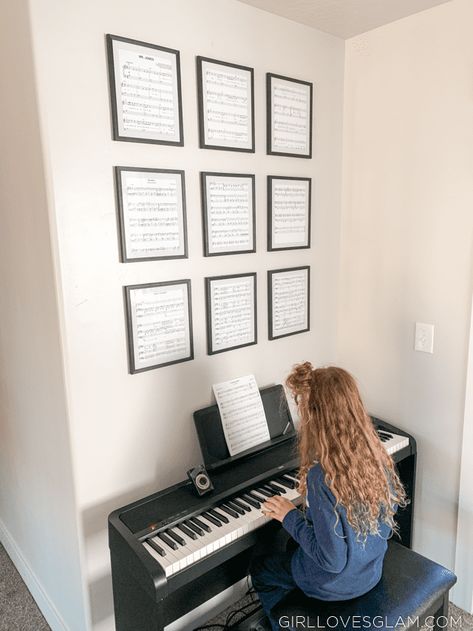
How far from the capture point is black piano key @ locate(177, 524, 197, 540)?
1356 mm

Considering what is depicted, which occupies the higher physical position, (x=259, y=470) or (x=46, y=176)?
(x=46, y=176)

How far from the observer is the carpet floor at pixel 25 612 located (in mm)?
1826

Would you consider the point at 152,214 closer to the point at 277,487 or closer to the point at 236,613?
the point at 277,487

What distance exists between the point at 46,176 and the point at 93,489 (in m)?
0.98

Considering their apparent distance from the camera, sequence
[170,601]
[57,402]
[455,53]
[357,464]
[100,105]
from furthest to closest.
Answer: [455,53], [170,601], [57,402], [100,105], [357,464]

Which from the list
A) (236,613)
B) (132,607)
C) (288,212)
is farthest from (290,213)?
(236,613)

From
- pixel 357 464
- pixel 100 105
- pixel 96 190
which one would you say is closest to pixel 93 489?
pixel 357 464

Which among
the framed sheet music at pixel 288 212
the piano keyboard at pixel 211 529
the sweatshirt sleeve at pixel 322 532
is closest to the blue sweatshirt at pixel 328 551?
the sweatshirt sleeve at pixel 322 532

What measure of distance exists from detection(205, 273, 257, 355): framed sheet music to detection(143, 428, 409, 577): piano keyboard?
53cm

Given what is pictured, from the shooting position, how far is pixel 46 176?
129cm

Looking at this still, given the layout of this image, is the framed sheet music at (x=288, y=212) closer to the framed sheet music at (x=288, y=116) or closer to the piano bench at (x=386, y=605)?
the framed sheet music at (x=288, y=116)

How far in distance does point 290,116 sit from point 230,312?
83 cm

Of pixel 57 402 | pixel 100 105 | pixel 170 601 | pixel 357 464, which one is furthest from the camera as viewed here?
pixel 170 601

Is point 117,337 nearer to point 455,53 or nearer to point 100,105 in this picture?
point 100,105
